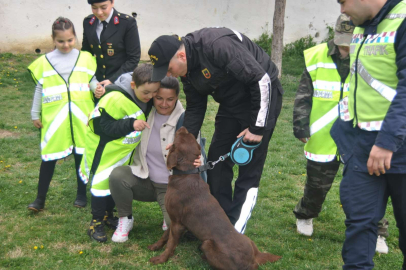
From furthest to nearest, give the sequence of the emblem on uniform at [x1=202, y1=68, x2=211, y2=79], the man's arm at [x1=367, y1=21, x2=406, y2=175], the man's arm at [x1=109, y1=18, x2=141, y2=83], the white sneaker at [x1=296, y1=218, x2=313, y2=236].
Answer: the man's arm at [x1=109, y1=18, x2=141, y2=83] < the white sneaker at [x1=296, y1=218, x2=313, y2=236] < the emblem on uniform at [x1=202, y1=68, x2=211, y2=79] < the man's arm at [x1=367, y1=21, x2=406, y2=175]

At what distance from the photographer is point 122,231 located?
4047 mm

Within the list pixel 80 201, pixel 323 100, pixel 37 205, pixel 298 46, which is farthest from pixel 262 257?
pixel 298 46

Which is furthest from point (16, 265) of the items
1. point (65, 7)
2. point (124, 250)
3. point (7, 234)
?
point (65, 7)

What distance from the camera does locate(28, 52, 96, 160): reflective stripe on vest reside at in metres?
4.46

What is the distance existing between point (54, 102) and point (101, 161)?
964mm

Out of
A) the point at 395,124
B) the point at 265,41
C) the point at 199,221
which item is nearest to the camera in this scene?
the point at 395,124

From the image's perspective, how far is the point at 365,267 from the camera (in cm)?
269

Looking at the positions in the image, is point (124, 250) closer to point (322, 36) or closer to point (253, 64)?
point (253, 64)

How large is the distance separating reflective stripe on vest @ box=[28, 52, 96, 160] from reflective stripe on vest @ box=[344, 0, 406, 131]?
2843 mm

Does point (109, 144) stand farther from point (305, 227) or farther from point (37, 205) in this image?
point (305, 227)

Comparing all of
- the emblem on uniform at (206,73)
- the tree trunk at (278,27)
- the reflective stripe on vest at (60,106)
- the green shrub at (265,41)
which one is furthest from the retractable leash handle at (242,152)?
the green shrub at (265,41)

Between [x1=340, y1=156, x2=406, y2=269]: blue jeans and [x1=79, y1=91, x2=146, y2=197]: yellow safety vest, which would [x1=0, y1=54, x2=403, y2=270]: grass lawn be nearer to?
[x1=79, y1=91, x2=146, y2=197]: yellow safety vest

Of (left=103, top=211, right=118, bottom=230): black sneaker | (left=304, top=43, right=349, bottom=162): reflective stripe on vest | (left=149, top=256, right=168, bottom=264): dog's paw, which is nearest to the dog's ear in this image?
(left=149, top=256, right=168, bottom=264): dog's paw

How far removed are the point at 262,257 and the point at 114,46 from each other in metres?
2.77
